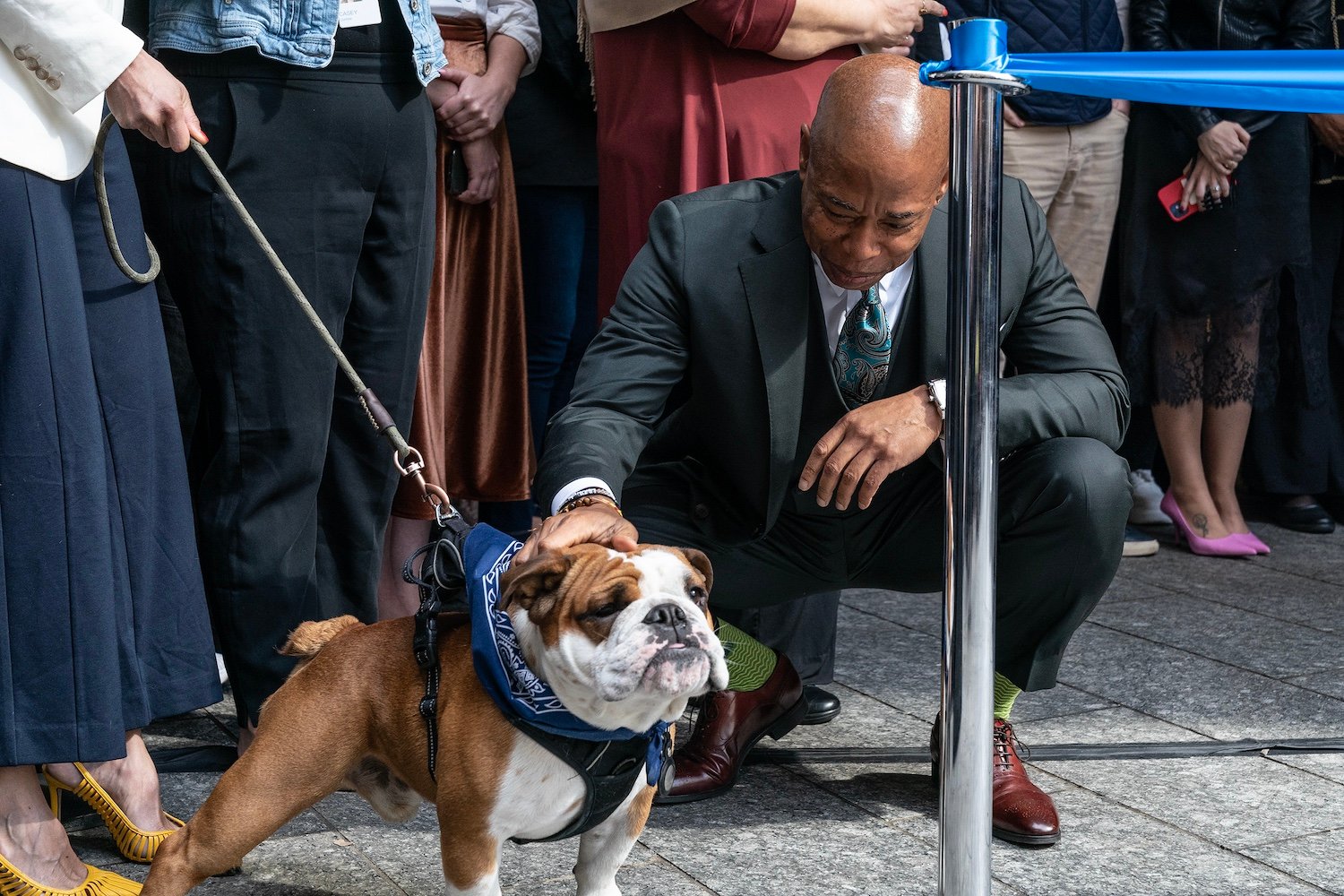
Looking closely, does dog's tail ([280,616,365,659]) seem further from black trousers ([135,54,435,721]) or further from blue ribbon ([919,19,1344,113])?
blue ribbon ([919,19,1344,113])

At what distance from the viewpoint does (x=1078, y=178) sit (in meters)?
4.26

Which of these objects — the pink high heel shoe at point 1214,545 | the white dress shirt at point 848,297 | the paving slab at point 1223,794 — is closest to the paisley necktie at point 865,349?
the white dress shirt at point 848,297

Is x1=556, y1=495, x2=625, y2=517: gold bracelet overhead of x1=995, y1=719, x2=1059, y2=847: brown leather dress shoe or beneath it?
overhead

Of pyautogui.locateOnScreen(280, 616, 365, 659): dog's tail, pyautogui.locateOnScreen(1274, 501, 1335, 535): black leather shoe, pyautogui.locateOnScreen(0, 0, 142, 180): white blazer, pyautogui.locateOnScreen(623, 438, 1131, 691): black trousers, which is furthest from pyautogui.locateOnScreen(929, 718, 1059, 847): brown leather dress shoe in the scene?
pyautogui.locateOnScreen(1274, 501, 1335, 535): black leather shoe

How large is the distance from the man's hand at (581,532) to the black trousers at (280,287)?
751mm

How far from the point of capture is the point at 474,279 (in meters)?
3.30

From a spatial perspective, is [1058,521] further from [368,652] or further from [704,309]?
[368,652]

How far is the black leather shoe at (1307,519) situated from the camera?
4711 mm

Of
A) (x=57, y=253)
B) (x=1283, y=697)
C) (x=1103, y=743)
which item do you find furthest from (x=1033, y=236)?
(x=57, y=253)

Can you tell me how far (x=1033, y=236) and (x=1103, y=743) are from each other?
1007mm

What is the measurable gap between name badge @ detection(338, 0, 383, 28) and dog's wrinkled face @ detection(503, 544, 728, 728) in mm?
1133

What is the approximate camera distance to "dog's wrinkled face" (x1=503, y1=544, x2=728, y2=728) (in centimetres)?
176

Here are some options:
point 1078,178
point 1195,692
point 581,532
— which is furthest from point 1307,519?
point 581,532

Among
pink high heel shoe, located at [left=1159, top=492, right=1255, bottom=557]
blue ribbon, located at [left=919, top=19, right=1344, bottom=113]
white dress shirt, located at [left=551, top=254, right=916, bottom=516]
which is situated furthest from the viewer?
pink high heel shoe, located at [left=1159, top=492, right=1255, bottom=557]
